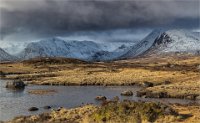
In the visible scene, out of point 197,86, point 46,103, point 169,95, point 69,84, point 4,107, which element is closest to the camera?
point 4,107

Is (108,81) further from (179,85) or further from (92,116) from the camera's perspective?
(92,116)

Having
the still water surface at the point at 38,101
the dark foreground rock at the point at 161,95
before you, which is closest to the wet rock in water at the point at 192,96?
the dark foreground rock at the point at 161,95

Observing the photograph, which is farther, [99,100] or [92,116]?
[99,100]

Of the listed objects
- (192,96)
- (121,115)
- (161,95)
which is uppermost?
(161,95)

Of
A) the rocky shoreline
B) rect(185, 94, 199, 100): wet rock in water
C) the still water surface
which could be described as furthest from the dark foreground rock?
the rocky shoreline

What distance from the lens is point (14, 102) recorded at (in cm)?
6800

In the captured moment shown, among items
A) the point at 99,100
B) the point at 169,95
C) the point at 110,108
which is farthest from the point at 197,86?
the point at 110,108

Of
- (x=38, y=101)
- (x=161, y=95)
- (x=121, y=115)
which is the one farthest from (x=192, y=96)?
(x=121, y=115)

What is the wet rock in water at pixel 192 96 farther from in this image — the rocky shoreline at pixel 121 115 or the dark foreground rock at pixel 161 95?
the rocky shoreline at pixel 121 115

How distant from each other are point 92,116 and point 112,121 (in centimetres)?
342

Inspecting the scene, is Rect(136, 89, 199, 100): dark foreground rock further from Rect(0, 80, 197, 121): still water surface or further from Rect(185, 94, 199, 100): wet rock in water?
Rect(0, 80, 197, 121): still water surface

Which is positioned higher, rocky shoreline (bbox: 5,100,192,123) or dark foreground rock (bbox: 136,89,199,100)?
dark foreground rock (bbox: 136,89,199,100)

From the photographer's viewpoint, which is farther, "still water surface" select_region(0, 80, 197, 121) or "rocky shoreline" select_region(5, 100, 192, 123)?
"still water surface" select_region(0, 80, 197, 121)

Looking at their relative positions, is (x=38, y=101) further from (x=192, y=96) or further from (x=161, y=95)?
(x=192, y=96)
